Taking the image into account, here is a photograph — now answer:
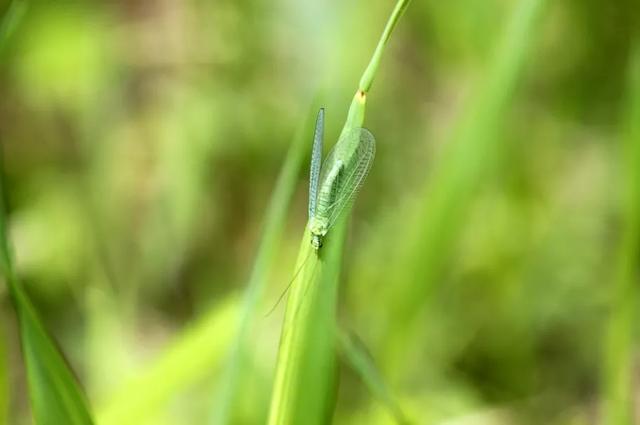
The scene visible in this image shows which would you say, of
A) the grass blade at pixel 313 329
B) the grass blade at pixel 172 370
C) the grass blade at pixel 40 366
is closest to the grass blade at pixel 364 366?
the grass blade at pixel 313 329

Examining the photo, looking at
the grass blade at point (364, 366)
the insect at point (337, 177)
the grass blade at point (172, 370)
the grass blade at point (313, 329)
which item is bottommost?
the grass blade at point (172, 370)

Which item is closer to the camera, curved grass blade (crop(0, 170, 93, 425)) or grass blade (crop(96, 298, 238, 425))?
curved grass blade (crop(0, 170, 93, 425))

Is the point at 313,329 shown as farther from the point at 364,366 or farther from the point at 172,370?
the point at 172,370

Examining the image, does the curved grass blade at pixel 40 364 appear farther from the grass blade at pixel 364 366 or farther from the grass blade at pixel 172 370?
the grass blade at pixel 172 370

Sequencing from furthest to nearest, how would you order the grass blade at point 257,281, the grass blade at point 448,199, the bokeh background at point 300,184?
1. the bokeh background at point 300,184
2. the grass blade at point 448,199
3. the grass blade at point 257,281

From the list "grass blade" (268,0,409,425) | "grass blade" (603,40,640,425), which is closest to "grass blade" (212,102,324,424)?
"grass blade" (268,0,409,425)

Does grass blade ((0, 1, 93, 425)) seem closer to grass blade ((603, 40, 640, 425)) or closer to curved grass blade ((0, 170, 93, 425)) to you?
curved grass blade ((0, 170, 93, 425))

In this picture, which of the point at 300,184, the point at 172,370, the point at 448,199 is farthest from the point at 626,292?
the point at 300,184

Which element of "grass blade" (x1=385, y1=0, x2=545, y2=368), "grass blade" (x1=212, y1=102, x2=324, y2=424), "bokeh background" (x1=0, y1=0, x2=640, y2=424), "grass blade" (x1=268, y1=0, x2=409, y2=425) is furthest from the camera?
"bokeh background" (x1=0, y1=0, x2=640, y2=424)

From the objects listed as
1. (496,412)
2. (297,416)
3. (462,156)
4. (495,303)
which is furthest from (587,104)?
(297,416)
